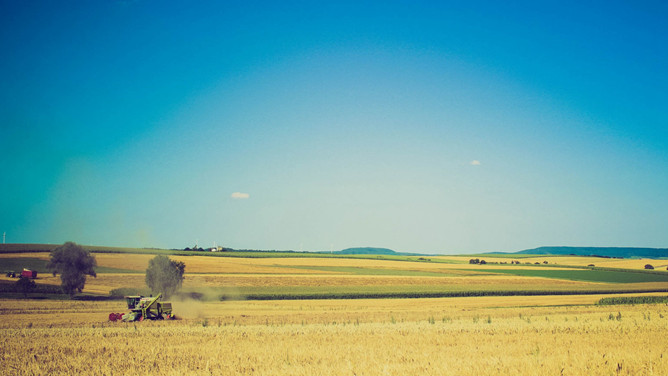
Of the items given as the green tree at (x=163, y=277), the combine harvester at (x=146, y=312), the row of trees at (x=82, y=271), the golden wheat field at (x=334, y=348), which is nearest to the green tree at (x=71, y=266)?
the row of trees at (x=82, y=271)

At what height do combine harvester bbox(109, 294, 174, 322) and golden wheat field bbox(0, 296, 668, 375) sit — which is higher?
golden wheat field bbox(0, 296, 668, 375)

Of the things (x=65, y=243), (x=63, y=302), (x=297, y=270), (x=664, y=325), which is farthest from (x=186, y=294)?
(x=664, y=325)

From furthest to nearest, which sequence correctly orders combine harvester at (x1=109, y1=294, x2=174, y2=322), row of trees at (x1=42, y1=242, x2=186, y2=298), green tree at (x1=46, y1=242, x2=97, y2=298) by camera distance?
green tree at (x1=46, y1=242, x2=97, y2=298) → row of trees at (x1=42, y1=242, x2=186, y2=298) → combine harvester at (x1=109, y1=294, x2=174, y2=322)

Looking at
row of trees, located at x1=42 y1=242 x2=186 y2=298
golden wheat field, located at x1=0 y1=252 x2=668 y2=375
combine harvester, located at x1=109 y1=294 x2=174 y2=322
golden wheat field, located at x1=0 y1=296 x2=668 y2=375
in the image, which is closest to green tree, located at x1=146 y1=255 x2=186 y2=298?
row of trees, located at x1=42 y1=242 x2=186 y2=298

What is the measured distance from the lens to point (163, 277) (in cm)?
4619

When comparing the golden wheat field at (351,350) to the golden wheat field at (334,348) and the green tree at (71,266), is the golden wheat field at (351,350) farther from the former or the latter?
the green tree at (71,266)

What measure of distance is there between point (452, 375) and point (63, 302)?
41.6m

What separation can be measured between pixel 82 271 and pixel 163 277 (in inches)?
398

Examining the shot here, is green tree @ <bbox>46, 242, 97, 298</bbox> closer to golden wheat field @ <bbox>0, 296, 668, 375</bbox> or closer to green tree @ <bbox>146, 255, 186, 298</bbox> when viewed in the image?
green tree @ <bbox>146, 255, 186, 298</bbox>

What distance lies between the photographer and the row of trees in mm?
46344

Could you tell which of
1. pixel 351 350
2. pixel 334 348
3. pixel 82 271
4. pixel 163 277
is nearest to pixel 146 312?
pixel 163 277

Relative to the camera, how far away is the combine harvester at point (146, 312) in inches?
1229

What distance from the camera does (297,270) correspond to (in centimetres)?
7706

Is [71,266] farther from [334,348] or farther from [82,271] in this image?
[334,348]
